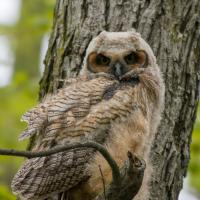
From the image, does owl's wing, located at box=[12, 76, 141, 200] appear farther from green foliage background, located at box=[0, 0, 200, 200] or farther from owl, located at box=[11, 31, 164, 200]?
green foliage background, located at box=[0, 0, 200, 200]

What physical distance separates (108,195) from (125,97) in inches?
31.7

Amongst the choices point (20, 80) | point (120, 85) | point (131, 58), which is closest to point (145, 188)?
point (120, 85)

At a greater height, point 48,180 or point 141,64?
point 141,64

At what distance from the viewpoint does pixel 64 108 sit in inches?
174

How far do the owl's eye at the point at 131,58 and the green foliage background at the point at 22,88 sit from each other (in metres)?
1.65

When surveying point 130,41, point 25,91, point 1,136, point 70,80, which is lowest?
point 1,136

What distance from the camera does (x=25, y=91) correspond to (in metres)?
7.83

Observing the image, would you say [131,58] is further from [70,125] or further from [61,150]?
[61,150]

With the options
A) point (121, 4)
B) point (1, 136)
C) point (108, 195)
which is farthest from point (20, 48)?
point (108, 195)

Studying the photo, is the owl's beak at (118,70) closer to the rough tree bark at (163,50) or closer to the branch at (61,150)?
the rough tree bark at (163,50)

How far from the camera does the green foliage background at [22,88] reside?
750 cm

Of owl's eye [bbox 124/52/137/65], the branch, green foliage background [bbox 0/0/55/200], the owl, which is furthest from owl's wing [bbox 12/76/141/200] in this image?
green foliage background [bbox 0/0/55/200]

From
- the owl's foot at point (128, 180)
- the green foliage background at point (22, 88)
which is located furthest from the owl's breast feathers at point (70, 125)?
the green foliage background at point (22, 88)

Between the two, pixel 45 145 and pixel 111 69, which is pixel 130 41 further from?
pixel 45 145
